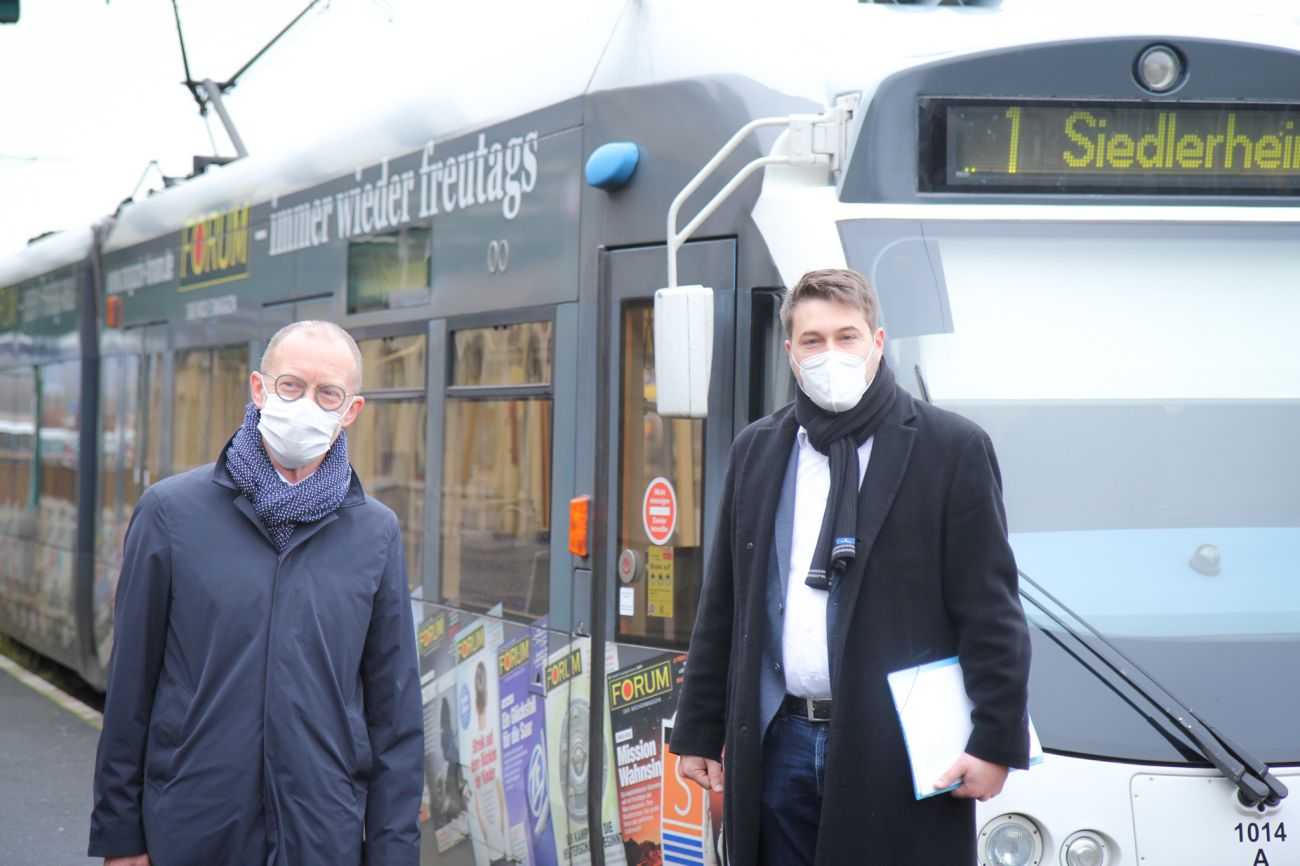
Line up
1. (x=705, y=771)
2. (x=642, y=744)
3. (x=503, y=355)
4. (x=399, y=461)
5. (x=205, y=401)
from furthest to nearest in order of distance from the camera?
(x=205, y=401) < (x=399, y=461) < (x=503, y=355) < (x=642, y=744) < (x=705, y=771)

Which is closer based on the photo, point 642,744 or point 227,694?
point 227,694

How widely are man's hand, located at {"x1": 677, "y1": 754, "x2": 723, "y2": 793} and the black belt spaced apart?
33 cm

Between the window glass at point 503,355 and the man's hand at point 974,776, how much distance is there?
8.28ft

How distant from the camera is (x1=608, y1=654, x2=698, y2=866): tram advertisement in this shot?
4.68m

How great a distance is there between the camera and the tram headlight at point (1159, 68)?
14.2ft

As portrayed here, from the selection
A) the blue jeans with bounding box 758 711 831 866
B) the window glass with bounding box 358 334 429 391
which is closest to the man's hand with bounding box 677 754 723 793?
the blue jeans with bounding box 758 711 831 866

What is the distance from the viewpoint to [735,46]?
4672 millimetres

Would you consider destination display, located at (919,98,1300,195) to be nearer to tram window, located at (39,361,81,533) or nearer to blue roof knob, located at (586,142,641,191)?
blue roof knob, located at (586,142,641,191)

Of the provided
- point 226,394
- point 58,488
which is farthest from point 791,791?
point 58,488

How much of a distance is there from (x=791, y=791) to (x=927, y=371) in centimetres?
116

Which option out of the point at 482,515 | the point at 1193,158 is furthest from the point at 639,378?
the point at 1193,158

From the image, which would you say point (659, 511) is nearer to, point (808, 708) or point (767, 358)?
point (767, 358)

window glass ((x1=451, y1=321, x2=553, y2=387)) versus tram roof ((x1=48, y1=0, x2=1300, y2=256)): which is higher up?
tram roof ((x1=48, y1=0, x2=1300, y2=256))

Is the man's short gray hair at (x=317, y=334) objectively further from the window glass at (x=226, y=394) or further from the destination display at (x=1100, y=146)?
the window glass at (x=226, y=394)
